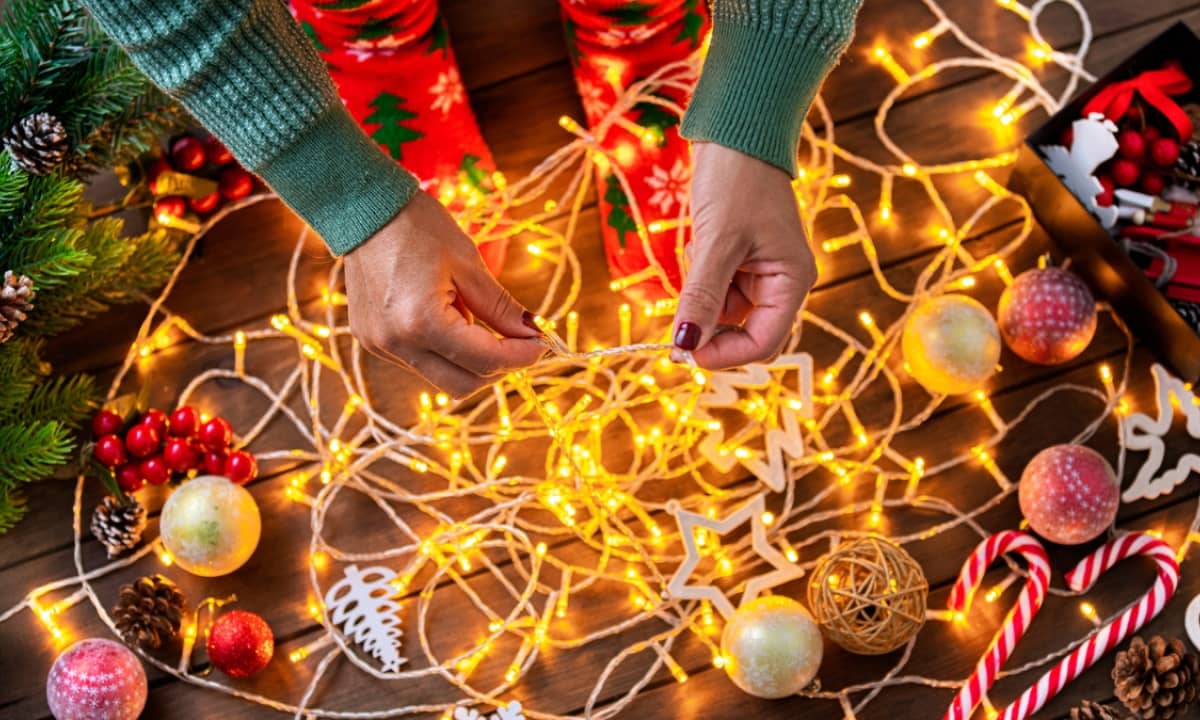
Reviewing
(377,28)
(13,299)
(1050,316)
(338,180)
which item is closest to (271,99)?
(338,180)

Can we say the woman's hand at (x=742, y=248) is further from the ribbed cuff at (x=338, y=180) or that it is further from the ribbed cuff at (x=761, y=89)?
→ the ribbed cuff at (x=338, y=180)

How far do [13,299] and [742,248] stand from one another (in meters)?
0.78

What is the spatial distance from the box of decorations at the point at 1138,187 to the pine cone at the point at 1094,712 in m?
0.41

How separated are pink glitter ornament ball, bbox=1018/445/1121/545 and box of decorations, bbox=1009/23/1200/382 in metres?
0.19

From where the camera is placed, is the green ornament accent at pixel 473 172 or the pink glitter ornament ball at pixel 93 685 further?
the green ornament accent at pixel 473 172

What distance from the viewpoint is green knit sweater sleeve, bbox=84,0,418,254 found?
829mm

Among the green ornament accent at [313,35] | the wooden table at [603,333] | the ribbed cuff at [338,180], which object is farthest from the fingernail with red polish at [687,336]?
the green ornament accent at [313,35]

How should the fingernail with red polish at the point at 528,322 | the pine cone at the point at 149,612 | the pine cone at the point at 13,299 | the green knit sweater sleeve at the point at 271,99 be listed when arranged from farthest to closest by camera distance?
the pine cone at the point at 149,612, the pine cone at the point at 13,299, the fingernail with red polish at the point at 528,322, the green knit sweater sleeve at the point at 271,99

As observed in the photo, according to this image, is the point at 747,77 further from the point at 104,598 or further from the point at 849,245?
the point at 104,598

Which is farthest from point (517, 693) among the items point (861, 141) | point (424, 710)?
point (861, 141)

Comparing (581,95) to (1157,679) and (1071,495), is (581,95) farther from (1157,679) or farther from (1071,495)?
(1157,679)

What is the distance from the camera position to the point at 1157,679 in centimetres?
118

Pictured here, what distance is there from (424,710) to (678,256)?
24.8 inches

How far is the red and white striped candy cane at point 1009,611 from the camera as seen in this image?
119 cm
